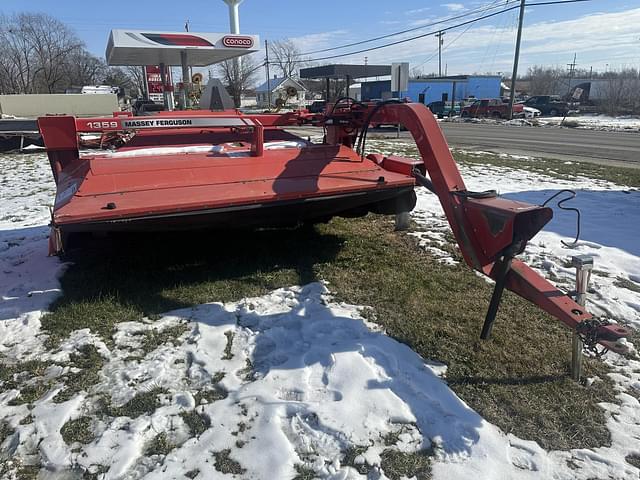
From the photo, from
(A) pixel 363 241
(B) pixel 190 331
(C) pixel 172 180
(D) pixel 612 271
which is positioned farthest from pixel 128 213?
(D) pixel 612 271

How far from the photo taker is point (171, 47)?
668cm

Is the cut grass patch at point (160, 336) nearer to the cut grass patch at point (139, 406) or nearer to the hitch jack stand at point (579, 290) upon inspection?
the cut grass patch at point (139, 406)

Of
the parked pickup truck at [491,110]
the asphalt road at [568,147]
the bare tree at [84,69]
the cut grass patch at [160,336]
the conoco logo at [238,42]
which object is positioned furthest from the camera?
the bare tree at [84,69]

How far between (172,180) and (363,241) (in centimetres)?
220

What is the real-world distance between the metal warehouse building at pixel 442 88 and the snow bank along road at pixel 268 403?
33.5 metres

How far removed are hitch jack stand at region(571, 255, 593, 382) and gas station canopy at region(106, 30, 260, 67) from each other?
579cm

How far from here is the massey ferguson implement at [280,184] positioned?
2799mm

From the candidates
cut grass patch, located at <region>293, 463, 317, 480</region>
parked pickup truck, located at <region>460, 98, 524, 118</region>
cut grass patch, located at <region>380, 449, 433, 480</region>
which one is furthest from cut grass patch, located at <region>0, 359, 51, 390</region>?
parked pickup truck, located at <region>460, 98, 524, 118</region>

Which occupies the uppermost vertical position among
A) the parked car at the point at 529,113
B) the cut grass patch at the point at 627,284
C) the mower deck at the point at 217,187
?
the mower deck at the point at 217,187

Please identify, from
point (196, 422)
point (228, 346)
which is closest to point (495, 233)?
point (228, 346)

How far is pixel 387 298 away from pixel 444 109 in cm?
3686

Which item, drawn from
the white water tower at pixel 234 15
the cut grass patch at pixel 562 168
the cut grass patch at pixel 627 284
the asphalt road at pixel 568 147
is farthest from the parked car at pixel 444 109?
the cut grass patch at pixel 627 284

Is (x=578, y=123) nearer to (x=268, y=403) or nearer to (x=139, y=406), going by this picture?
(x=268, y=403)

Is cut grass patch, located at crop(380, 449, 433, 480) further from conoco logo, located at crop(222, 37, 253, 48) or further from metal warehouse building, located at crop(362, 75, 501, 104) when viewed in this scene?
metal warehouse building, located at crop(362, 75, 501, 104)
